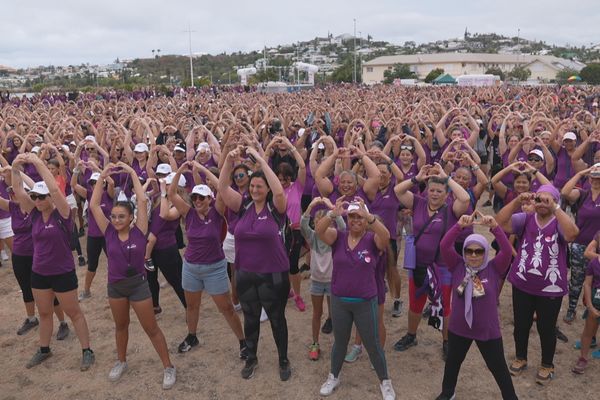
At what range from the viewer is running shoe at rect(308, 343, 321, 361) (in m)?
4.80

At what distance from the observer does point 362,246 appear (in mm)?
3830

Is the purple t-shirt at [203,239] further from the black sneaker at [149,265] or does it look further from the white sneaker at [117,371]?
the white sneaker at [117,371]

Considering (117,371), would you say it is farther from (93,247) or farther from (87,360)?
(93,247)

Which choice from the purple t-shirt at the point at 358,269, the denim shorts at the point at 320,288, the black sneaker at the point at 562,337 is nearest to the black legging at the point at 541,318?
the black sneaker at the point at 562,337

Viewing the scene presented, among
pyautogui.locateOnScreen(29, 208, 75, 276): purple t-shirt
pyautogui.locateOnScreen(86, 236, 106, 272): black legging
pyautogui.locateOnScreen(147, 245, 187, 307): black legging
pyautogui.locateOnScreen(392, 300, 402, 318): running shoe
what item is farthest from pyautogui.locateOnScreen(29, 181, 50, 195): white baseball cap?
pyautogui.locateOnScreen(392, 300, 402, 318): running shoe

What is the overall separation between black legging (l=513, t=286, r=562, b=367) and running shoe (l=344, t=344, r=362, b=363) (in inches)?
57.2

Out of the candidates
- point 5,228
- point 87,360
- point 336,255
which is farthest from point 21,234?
point 336,255

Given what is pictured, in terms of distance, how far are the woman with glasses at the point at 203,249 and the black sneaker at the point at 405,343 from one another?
1526mm

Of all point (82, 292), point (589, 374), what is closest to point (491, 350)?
point (589, 374)

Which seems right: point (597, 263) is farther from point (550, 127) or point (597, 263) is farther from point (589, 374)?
point (550, 127)

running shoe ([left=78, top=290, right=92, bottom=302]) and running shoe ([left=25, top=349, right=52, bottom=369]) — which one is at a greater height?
running shoe ([left=78, top=290, right=92, bottom=302])

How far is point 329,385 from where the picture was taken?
14.0 feet

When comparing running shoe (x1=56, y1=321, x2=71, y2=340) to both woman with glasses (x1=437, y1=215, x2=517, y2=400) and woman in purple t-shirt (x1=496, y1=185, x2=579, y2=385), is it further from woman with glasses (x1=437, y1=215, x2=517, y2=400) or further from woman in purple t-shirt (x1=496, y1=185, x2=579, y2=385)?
woman in purple t-shirt (x1=496, y1=185, x2=579, y2=385)

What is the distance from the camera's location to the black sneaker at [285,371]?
14.7ft
